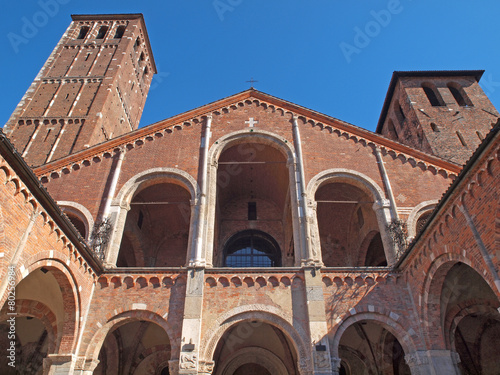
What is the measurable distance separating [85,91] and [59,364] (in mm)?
17743

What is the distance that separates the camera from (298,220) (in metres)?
12.4

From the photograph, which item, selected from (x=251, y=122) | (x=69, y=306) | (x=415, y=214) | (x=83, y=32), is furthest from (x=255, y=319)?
(x=83, y=32)

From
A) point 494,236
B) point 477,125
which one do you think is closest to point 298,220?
point 494,236

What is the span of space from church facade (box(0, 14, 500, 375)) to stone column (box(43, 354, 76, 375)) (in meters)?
0.04

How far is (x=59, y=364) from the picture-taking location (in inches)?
369

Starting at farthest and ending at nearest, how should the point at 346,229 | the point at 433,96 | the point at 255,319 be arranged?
the point at 433,96 → the point at 346,229 → the point at 255,319

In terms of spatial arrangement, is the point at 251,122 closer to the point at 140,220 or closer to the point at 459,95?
the point at 140,220

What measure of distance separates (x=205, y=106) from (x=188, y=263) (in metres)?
7.63

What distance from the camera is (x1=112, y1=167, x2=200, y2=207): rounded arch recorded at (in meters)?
13.1

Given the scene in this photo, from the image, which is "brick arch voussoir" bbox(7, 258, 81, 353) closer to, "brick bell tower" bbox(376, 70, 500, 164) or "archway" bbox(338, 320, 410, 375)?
"archway" bbox(338, 320, 410, 375)

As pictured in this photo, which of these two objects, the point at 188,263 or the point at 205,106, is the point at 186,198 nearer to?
the point at 205,106

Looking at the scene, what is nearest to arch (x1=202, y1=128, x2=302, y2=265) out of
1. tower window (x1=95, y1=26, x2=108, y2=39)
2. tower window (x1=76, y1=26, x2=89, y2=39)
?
Answer: tower window (x1=95, y1=26, x2=108, y2=39)

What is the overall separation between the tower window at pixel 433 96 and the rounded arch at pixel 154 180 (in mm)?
18692

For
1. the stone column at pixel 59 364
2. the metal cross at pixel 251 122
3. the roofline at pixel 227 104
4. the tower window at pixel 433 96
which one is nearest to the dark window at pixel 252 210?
the metal cross at pixel 251 122
